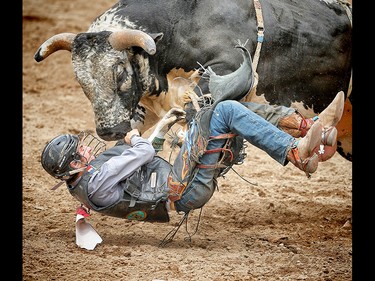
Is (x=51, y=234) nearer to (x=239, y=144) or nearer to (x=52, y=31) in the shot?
(x=239, y=144)

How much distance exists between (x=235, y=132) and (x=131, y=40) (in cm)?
114

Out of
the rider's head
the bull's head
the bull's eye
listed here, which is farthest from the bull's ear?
the rider's head

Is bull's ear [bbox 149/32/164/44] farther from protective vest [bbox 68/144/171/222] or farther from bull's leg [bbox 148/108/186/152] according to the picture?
protective vest [bbox 68/144/171/222]

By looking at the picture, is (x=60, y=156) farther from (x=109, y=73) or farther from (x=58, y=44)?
(x=58, y=44)

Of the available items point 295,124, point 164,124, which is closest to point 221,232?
point 164,124

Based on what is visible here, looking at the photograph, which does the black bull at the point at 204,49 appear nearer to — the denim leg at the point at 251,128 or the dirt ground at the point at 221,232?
the denim leg at the point at 251,128

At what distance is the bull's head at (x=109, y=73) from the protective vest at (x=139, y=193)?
501 mm

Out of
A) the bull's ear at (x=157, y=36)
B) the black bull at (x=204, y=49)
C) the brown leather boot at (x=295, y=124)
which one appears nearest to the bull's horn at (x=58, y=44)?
the black bull at (x=204, y=49)

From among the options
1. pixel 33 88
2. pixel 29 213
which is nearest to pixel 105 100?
pixel 29 213

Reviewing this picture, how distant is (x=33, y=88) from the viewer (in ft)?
30.2

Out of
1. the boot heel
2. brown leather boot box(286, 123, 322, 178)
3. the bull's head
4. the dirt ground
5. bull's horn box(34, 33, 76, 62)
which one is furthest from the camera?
bull's horn box(34, 33, 76, 62)

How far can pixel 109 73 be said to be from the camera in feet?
16.9

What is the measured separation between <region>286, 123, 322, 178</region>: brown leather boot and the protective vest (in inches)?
34.6

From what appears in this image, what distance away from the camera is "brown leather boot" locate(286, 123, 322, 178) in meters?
4.14
